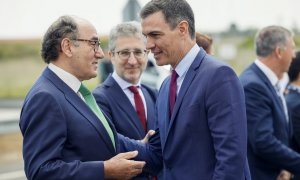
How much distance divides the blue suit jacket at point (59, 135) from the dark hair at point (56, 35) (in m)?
0.13

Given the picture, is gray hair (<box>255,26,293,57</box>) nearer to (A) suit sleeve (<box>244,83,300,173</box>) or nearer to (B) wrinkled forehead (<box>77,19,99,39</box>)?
(A) suit sleeve (<box>244,83,300,173</box>)

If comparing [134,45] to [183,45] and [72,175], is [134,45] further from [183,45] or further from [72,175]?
[72,175]

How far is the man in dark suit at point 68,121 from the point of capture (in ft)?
9.83

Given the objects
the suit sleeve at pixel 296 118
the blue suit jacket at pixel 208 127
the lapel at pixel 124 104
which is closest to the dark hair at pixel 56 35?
the blue suit jacket at pixel 208 127

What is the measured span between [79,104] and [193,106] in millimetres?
678

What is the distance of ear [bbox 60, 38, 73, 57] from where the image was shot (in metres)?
3.25

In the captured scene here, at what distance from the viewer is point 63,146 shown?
3.07 metres

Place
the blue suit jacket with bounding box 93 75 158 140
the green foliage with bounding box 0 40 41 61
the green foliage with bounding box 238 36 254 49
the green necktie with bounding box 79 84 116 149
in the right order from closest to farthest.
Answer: the green necktie with bounding box 79 84 116 149 < the blue suit jacket with bounding box 93 75 158 140 < the green foliage with bounding box 0 40 41 61 < the green foliage with bounding box 238 36 254 49

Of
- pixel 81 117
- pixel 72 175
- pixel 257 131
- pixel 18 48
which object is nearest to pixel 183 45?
pixel 81 117

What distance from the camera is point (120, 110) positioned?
4.20 metres

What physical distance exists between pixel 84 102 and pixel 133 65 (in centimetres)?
113

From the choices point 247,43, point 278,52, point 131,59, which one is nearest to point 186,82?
point 131,59

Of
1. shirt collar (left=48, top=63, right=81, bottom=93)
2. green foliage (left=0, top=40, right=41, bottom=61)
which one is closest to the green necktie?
shirt collar (left=48, top=63, right=81, bottom=93)

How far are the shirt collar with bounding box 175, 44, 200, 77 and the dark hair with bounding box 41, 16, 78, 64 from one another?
652 millimetres
